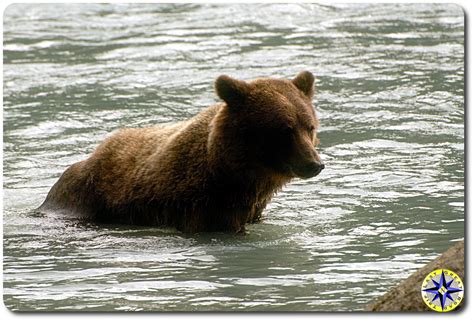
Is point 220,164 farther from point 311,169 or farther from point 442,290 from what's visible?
point 442,290

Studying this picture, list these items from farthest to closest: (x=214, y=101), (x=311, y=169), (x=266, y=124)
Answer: (x=214, y=101), (x=266, y=124), (x=311, y=169)

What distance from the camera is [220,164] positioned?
959 centimetres

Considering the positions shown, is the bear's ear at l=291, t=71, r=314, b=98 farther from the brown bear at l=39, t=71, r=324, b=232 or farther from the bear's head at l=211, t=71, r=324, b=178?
the bear's head at l=211, t=71, r=324, b=178

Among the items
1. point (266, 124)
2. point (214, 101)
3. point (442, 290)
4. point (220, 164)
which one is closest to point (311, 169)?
point (266, 124)

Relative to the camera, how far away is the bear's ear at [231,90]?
9469 millimetres

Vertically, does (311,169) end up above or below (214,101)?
above

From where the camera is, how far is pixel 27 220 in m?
10.5

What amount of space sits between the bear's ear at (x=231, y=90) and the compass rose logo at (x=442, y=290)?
110 inches

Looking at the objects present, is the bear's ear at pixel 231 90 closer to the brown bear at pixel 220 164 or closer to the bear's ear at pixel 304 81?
the brown bear at pixel 220 164

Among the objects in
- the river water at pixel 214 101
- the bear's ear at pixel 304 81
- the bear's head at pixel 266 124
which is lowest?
the river water at pixel 214 101

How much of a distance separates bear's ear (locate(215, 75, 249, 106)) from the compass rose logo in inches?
110

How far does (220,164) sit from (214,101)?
5012 mm

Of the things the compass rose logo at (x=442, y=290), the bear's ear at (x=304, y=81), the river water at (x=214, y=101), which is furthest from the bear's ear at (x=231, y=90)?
the compass rose logo at (x=442, y=290)

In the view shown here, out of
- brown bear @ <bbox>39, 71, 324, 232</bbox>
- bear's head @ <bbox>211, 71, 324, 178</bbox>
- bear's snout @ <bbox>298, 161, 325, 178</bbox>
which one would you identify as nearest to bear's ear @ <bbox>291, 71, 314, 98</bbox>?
brown bear @ <bbox>39, 71, 324, 232</bbox>
